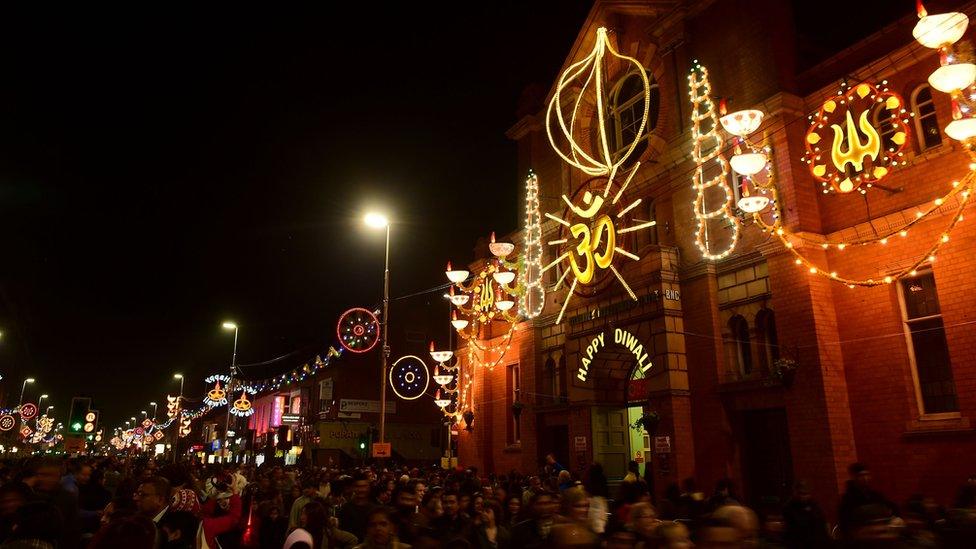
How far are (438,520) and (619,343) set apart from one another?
1319 cm

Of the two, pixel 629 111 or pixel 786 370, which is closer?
pixel 786 370

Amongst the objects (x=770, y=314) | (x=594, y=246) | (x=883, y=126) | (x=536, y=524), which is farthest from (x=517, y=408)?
(x=536, y=524)

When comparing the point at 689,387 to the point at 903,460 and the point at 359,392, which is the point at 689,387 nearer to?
the point at 903,460

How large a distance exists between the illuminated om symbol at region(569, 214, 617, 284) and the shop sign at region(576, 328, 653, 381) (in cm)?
195

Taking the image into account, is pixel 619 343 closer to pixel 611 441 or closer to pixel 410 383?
pixel 611 441

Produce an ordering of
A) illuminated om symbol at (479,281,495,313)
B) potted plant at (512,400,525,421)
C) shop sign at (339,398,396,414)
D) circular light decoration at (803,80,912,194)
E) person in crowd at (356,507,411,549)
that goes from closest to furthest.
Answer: person in crowd at (356,507,411,549) < circular light decoration at (803,80,912,194) < potted plant at (512,400,525,421) < illuminated om symbol at (479,281,495,313) < shop sign at (339,398,396,414)

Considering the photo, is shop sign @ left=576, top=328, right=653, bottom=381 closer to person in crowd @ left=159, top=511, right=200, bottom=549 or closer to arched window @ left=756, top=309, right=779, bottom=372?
arched window @ left=756, top=309, right=779, bottom=372

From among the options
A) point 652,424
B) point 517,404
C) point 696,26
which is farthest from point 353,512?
point 696,26

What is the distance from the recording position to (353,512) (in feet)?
28.0

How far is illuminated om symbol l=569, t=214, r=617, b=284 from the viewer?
784 inches

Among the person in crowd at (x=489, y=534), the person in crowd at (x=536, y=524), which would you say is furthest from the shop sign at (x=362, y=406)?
the person in crowd at (x=536, y=524)

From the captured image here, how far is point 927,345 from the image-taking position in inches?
545

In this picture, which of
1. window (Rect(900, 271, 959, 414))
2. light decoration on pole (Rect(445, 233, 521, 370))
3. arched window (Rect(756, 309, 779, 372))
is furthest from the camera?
light decoration on pole (Rect(445, 233, 521, 370))

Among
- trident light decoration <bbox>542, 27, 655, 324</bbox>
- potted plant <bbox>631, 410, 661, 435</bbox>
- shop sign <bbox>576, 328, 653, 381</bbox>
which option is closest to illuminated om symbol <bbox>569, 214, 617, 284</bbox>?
trident light decoration <bbox>542, 27, 655, 324</bbox>
